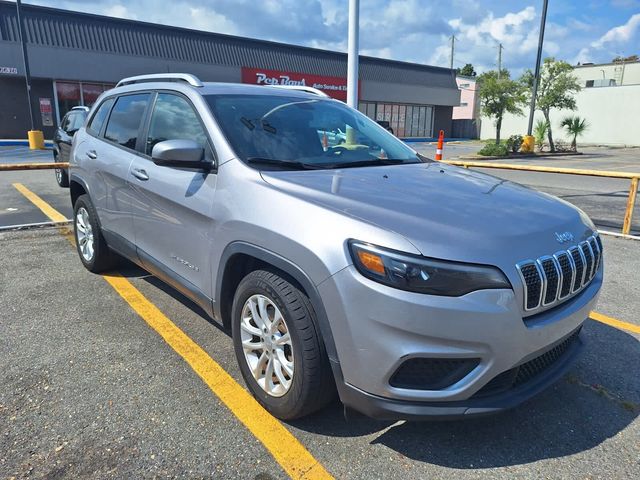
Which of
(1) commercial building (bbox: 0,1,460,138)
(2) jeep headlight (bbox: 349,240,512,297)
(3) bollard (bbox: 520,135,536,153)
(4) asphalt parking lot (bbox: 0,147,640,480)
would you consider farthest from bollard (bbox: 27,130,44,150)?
(3) bollard (bbox: 520,135,536,153)

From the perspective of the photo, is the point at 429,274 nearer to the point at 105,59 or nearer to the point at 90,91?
the point at 105,59

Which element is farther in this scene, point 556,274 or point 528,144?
point 528,144

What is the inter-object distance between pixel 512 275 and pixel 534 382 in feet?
2.07

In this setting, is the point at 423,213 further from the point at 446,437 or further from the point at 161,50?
the point at 161,50

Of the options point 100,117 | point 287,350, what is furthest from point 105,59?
point 287,350

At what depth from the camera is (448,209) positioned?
239cm

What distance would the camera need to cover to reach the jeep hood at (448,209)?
6.91 feet

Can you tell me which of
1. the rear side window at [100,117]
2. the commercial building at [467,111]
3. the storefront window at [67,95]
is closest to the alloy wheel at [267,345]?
Result: the rear side window at [100,117]

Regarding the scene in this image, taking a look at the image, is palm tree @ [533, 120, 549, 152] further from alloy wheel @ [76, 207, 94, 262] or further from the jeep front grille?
the jeep front grille

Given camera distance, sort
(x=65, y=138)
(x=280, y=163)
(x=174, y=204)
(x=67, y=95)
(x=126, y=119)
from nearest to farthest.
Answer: (x=280, y=163), (x=174, y=204), (x=126, y=119), (x=65, y=138), (x=67, y=95)

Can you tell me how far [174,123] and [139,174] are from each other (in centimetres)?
50

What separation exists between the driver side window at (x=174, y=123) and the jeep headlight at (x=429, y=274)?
1.54 metres

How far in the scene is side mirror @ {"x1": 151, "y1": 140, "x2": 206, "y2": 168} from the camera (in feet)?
9.41

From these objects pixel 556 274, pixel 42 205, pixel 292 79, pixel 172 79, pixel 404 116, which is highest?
pixel 292 79
